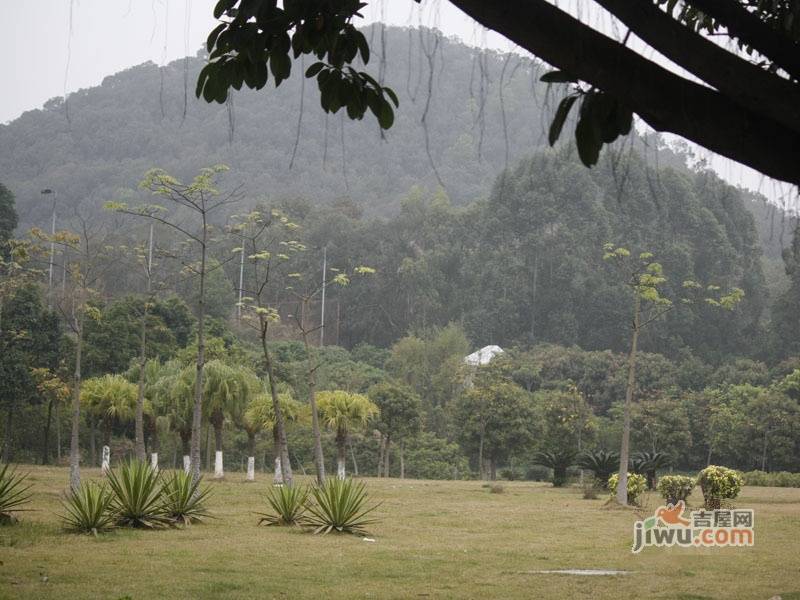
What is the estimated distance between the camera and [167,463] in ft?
116

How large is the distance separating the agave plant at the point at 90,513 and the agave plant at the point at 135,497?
210mm

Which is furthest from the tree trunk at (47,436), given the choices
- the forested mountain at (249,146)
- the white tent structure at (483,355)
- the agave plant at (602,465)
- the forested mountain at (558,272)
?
the forested mountain at (249,146)

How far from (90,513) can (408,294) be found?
4774 cm

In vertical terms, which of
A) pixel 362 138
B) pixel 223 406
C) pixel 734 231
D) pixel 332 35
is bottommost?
pixel 223 406

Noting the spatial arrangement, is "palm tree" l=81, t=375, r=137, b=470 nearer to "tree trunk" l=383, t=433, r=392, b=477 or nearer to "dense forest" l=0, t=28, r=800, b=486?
"dense forest" l=0, t=28, r=800, b=486

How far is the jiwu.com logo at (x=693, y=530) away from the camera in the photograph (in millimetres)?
12375

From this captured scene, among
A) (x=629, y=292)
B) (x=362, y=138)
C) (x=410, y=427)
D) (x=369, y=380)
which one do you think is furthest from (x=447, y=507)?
(x=362, y=138)

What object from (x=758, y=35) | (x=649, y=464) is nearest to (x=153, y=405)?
(x=649, y=464)

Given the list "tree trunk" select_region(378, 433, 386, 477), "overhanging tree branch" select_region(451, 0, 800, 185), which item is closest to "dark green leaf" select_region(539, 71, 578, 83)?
"overhanging tree branch" select_region(451, 0, 800, 185)

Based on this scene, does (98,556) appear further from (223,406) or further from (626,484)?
(223,406)

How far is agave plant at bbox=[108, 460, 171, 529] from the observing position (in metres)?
11.8

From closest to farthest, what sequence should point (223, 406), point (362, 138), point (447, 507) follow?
point (447, 507)
point (223, 406)
point (362, 138)

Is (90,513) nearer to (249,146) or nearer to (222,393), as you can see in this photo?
(222,393)

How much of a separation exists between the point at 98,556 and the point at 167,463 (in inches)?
1042
